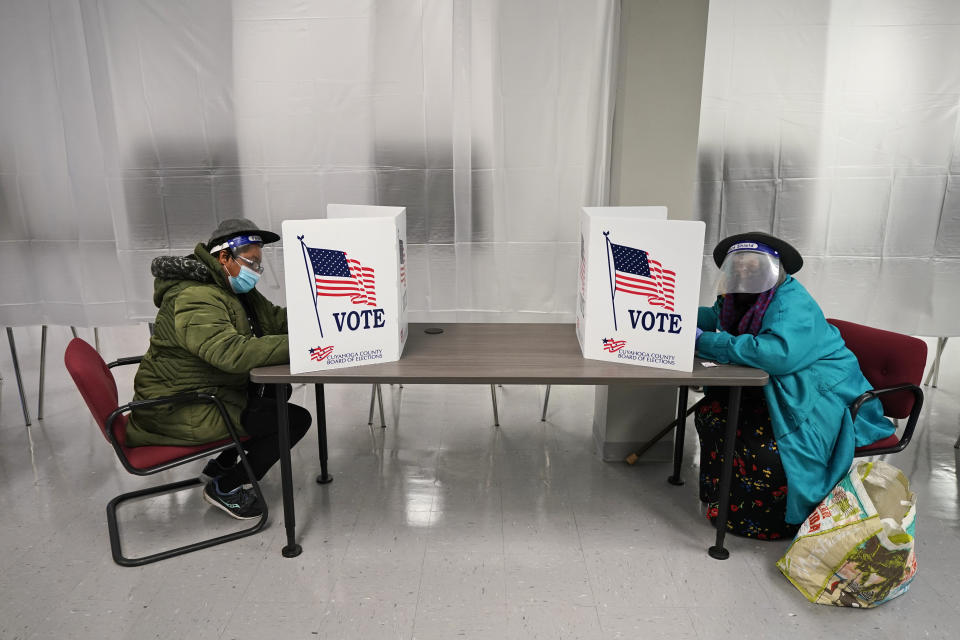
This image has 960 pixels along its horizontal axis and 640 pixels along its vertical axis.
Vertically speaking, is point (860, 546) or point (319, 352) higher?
point (319, 352)

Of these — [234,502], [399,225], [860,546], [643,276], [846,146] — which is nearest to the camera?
[860,546]

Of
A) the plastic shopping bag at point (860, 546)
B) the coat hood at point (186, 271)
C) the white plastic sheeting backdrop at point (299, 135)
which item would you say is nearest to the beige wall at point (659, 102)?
the white plastic sheeting backdrop at point (299, 135)

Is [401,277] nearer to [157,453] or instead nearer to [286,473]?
[286,473]

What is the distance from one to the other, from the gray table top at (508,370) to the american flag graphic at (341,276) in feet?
0.76

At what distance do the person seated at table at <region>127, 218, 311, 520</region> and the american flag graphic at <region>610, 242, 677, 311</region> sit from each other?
41.1 inches

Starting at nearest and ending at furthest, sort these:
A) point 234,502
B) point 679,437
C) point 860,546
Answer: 1. point 860,546
2. point 234,502
3. point 679,437

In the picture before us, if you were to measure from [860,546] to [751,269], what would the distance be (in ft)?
2.72

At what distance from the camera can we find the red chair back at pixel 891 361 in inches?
81.6

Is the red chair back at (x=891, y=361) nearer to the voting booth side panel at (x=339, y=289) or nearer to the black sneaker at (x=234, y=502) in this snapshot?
the voting booth side panel at (x=339, y=289)

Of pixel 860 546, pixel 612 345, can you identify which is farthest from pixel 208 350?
pixel 860 546

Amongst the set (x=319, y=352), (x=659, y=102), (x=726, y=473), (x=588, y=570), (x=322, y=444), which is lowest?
(x=588, y=570)

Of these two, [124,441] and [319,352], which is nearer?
[319,352]

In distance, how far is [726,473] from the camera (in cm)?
197

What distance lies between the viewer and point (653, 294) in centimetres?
186
